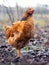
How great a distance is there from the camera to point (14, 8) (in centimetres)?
855

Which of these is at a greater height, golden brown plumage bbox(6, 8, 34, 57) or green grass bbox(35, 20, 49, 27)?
golden brown plumage bbox(6, 8, 34, 57)

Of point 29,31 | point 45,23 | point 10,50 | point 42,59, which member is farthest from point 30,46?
point 45,23

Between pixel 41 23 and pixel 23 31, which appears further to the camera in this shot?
pixel 41 23

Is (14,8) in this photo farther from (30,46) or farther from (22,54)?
(22,54)

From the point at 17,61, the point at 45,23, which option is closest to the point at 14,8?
the point at 45,23

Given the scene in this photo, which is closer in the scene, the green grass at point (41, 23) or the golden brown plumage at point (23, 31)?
the golden brown plumage at point (23, 31)

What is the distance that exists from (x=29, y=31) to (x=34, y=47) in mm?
1492

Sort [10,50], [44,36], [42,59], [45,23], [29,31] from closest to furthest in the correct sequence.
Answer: [29,31]
[42,59]
[10,50]
[44,36]
[45,23]

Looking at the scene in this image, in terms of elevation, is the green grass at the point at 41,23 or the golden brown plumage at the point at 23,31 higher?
the golden brown plumage at the point at 23,31

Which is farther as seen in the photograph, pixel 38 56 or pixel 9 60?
pixel 38 56

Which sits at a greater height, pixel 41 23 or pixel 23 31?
pixel 23 31

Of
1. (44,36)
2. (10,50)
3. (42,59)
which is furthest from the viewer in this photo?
(44,36)

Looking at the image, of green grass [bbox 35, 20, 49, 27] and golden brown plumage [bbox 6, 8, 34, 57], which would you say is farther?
green grass [bbox 35, 20, 49, 27]

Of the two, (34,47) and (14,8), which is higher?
(14,8)
